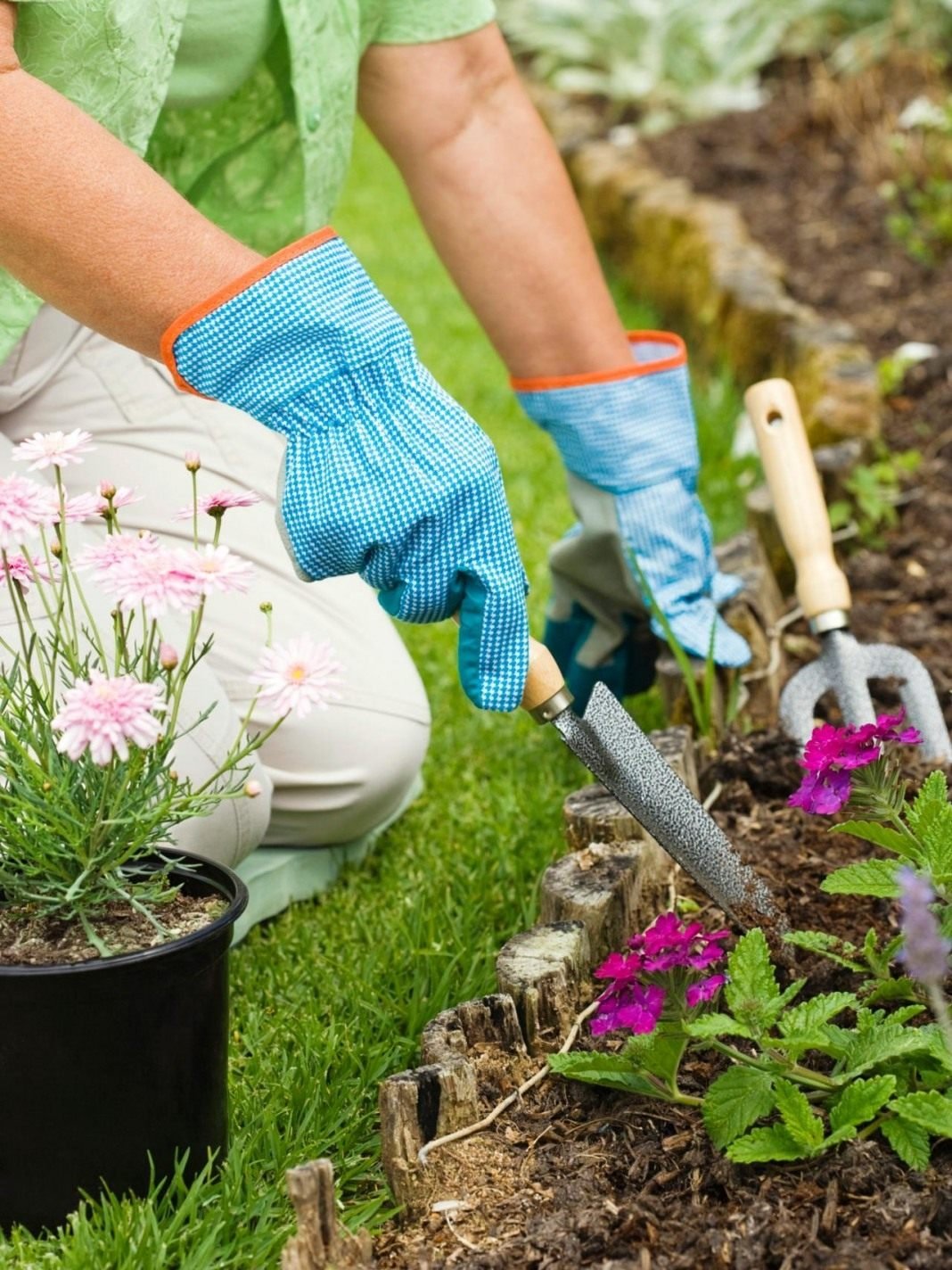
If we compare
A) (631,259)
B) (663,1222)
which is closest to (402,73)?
(663,1222)

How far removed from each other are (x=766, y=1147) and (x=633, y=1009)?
0.15 metres

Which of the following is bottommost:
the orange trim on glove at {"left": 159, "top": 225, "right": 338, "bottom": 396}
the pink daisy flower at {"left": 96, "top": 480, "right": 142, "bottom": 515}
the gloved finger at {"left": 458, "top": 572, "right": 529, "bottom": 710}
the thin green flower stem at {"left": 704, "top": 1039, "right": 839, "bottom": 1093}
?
the thin green flower stem at {"left": 704, "top": 1039, "right": 839, "bottom": 1093}

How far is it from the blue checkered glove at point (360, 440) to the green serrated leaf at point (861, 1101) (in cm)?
48

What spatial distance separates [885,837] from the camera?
55.8 inches

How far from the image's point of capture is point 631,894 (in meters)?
1.72

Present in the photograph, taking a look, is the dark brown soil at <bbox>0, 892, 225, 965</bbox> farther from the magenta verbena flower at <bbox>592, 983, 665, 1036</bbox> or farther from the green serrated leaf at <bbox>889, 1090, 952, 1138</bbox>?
the green serrated leaf at <bbox>889, 1090, 952, 1138</bbox>

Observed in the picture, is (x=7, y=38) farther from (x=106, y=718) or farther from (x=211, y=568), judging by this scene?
(x=106, y=718)

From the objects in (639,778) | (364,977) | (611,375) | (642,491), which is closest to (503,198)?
(611,375)

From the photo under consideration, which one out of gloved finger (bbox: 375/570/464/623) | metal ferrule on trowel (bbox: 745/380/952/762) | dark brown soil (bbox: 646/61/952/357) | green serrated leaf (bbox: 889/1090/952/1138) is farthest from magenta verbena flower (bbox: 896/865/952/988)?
dark brown soil (bbox: 646/61/952/357)

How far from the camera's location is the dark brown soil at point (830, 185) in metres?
3.68

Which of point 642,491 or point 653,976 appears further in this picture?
point 642,491

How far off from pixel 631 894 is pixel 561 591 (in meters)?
0.78

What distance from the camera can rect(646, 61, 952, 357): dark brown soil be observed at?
3684mm

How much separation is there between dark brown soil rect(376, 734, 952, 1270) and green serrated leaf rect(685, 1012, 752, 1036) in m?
0.13
